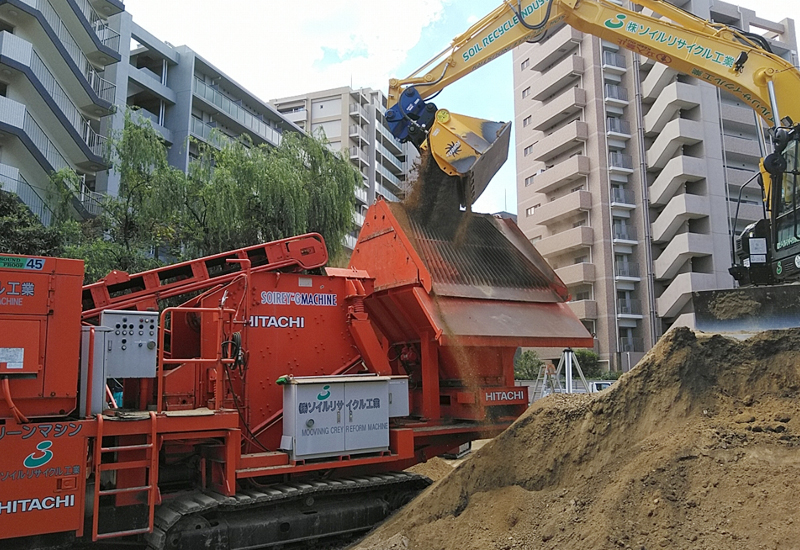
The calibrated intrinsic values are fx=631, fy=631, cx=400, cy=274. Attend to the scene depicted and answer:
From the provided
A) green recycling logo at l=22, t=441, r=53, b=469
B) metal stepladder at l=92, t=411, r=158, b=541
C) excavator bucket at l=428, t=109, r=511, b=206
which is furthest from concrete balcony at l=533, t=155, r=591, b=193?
green recycling logo at l=22, t=441, r=53, b=469

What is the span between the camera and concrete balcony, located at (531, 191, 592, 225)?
121ft

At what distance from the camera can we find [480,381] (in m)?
7.73

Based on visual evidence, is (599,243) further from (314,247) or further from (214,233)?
(314,247)

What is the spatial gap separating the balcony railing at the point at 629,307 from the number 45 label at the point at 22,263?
112 ft

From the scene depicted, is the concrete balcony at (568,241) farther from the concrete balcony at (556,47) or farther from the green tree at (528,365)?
the concrete balcony at (556,47)

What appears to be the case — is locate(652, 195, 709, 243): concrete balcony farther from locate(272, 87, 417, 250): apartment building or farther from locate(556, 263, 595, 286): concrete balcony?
locate(272, 87, 417, 250): apartment building

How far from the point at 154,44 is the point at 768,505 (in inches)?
1378

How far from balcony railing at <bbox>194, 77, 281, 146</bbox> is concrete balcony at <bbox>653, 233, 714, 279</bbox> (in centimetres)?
2297

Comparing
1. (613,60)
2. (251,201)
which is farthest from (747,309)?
(613,60)

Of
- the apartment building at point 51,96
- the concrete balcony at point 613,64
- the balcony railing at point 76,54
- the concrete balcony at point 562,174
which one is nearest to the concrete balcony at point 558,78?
the concrete balcony at point 613,64

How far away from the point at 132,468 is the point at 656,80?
122 ft

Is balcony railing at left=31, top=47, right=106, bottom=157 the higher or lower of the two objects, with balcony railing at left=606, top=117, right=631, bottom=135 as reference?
lower

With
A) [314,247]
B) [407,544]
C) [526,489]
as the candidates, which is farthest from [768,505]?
[314,247]

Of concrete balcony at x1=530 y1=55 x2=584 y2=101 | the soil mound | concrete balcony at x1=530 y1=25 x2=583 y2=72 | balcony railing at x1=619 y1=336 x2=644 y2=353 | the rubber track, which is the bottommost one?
the soil mound
